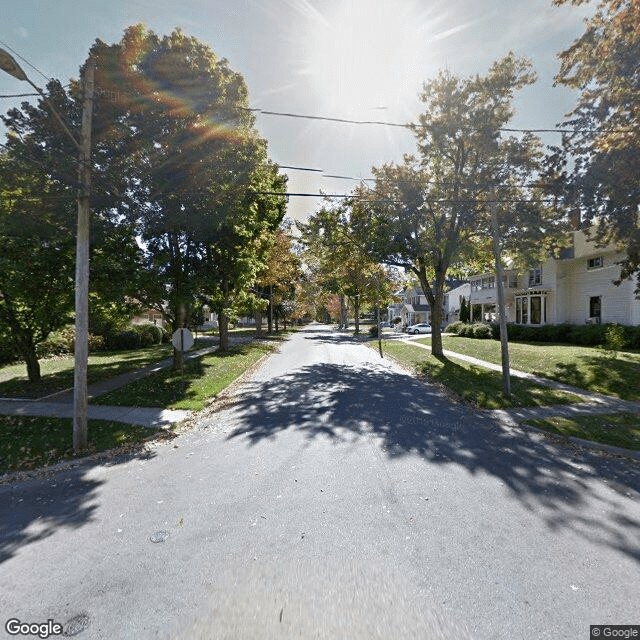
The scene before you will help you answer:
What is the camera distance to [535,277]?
30.5 m

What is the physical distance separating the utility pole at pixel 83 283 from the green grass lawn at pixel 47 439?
430mm

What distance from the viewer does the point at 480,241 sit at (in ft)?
64.0

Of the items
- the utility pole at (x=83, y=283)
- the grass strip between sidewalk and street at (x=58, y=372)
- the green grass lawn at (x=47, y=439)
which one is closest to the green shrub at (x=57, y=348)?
the grass strip between sidewalk and street at (x=58, y=372)

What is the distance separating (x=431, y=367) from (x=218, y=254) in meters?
10.4

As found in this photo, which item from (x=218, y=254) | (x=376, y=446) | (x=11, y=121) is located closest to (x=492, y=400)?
(x=376, y=446)

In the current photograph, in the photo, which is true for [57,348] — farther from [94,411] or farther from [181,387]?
[94,411]

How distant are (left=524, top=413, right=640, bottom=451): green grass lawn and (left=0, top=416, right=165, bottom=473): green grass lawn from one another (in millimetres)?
8725

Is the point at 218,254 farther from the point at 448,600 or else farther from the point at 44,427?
the point at 448,600

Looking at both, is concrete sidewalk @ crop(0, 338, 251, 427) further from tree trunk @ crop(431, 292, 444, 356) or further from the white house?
the white house

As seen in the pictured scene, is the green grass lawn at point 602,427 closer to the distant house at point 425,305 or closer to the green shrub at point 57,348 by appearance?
the green shrub at point 57,348

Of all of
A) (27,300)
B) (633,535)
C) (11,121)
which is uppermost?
(11,121)

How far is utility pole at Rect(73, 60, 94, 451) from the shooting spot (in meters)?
6.88

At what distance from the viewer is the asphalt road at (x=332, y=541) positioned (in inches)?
111

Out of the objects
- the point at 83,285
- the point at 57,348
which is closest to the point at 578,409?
the point at 83,285
